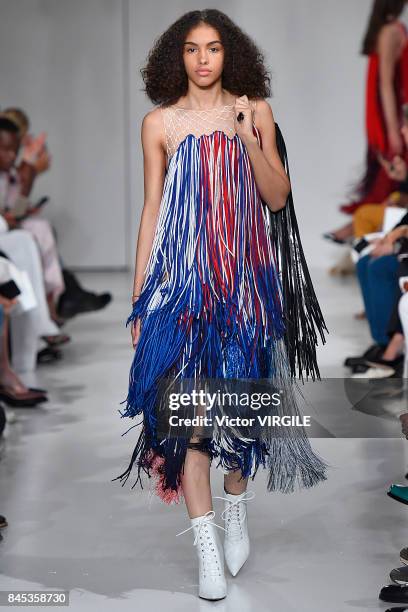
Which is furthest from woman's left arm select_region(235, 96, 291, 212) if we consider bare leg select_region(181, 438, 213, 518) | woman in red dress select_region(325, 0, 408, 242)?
woman in red dress select_region(325, 0, 408, 242)

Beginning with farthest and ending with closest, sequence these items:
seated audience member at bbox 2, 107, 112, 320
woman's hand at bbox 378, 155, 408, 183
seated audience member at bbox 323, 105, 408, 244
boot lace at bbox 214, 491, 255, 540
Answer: seated audience member at bbox 2, 107, 112, 320 → woman's hand at bbox 378, 155, 408, 183 → seated audience member at bbox 323, 105, 408, 244 → boot lace at bbox 214, 491, 255, 540

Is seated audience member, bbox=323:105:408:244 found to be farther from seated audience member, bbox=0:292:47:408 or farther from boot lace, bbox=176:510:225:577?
boot lace, bbox=176:510:225:577

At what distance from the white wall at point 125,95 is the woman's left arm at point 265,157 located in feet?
22.9

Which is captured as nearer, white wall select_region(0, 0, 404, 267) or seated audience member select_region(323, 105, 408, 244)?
seated audience member select_region(323, 105, 408, 244)

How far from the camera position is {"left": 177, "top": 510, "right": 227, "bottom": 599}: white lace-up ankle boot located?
2.41 m

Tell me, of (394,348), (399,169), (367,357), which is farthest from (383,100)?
(394,348)

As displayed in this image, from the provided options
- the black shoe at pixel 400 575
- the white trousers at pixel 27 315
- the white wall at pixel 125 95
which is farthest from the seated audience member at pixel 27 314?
the white wall at pixel 125 95

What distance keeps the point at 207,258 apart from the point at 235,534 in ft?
2.16

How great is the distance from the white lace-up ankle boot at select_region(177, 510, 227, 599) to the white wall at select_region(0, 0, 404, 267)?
7.18 metres

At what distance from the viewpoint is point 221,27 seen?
96.8 inches

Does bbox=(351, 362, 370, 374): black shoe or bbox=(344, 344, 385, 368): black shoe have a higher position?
bbox=(344, 344, 385, 368): black shoe

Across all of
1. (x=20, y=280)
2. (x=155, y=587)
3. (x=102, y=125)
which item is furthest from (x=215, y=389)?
(x=102, y=125)

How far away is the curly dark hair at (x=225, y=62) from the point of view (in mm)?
2473

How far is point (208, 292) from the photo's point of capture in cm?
246
